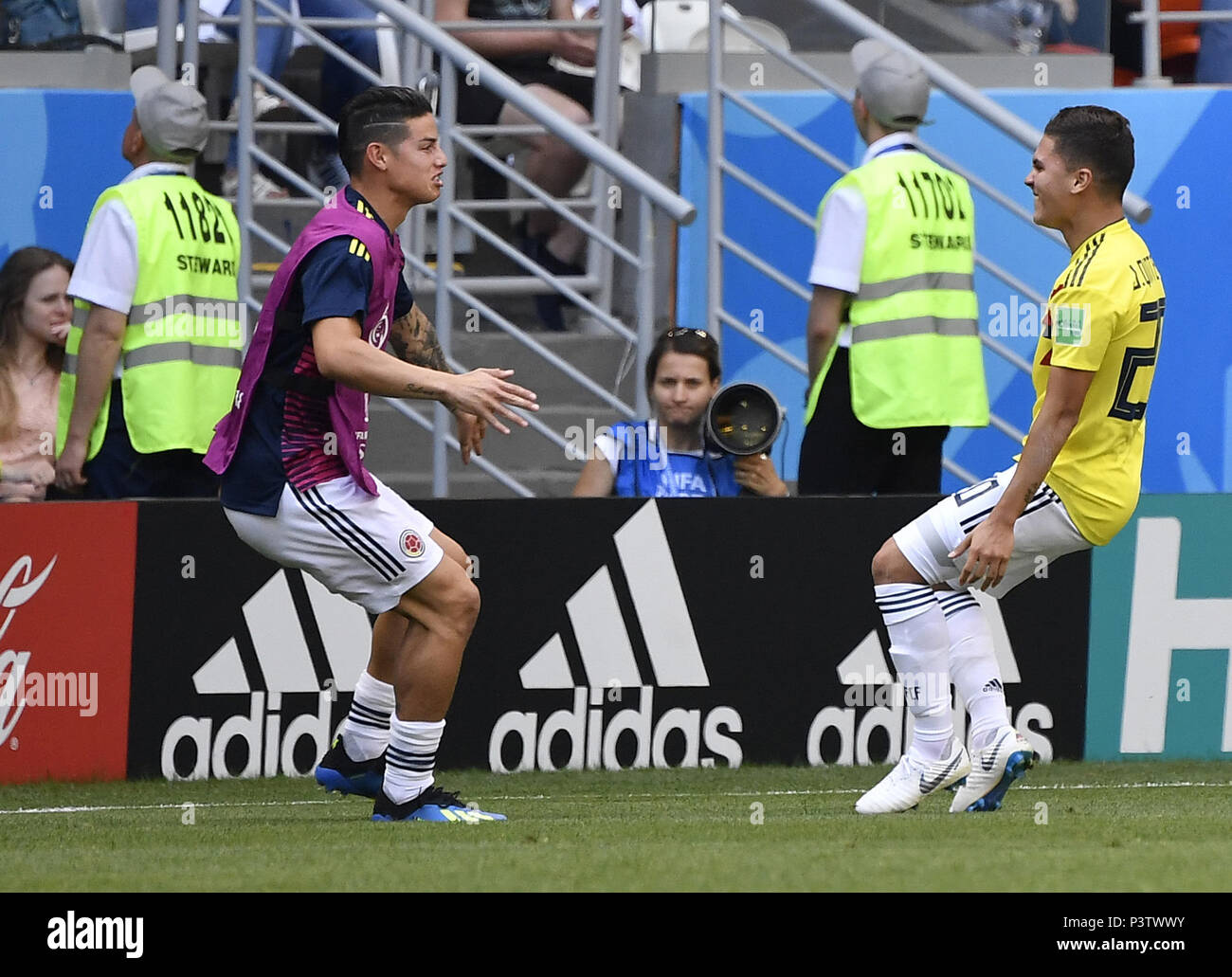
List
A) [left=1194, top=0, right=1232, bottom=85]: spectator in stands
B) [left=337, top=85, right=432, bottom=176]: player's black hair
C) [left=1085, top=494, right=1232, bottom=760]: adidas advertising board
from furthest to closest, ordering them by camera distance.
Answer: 1. [left=1194, top=0, right=1232, bottom=85]: spectator in stands
2. [left=1085, top=494, right=1232, bottom=760]: adidas advertising board
3. [left=337, top=85, right=432, bottom=176]: player's black hair

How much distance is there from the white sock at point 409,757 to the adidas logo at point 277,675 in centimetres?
177

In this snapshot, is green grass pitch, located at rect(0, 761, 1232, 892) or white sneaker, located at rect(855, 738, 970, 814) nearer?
green grass pitch, located at rect(0, 761, 1232, 892)

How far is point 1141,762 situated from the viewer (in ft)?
27.7

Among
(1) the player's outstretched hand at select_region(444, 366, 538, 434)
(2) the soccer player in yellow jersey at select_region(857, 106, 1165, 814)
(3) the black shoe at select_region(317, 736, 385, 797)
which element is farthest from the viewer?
(3) the black shoe at select_region(317, 736, 385, 797)

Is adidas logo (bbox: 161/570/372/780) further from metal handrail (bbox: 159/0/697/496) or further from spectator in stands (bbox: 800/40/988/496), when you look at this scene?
spectator in stands (bbox: 800/40/988/496)

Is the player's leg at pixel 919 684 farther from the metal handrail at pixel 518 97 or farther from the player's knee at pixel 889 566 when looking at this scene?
the metal handrail at pixel 518 97

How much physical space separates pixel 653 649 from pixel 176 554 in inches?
67.3

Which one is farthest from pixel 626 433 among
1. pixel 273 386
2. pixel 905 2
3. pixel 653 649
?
pixel 905 2

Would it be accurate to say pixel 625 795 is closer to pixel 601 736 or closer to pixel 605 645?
pixel 601 736

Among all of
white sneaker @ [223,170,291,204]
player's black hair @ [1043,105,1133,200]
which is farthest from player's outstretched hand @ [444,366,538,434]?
white sneaker @ [223,170,291,204]

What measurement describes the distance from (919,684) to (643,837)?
3.22 feet

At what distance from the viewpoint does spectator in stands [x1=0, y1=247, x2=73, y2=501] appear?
913 cm
